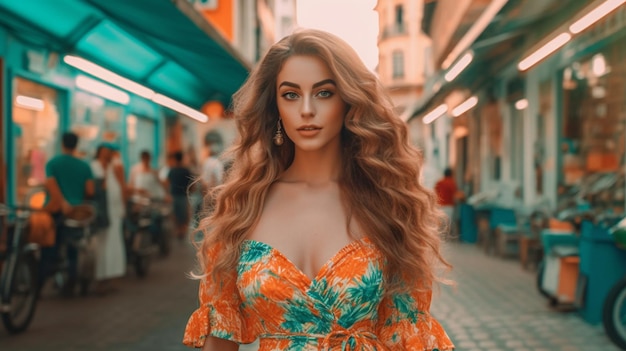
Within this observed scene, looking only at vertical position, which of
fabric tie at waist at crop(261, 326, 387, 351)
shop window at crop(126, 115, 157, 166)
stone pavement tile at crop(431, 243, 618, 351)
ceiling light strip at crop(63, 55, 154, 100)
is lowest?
stone pavement tile at crop(431, 243, 618, 351)

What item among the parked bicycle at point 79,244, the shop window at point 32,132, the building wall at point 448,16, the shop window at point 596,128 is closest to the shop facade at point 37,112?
the shop window at point 32,132

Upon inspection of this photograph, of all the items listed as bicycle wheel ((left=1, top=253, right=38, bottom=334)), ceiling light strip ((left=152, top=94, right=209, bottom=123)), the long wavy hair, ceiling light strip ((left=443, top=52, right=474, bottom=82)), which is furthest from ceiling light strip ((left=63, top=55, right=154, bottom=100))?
the long wavy hair

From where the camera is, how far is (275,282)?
7.37 feet

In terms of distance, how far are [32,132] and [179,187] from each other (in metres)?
3.96

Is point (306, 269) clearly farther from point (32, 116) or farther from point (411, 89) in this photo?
point (411, 89)

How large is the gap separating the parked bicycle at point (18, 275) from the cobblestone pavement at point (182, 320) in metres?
0.16

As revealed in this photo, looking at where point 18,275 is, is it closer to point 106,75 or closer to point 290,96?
point 106,75

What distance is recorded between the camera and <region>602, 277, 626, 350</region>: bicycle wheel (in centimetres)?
684

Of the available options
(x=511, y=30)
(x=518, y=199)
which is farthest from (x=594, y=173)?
(x=518, y=199)

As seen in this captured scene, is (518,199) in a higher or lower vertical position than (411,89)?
lower

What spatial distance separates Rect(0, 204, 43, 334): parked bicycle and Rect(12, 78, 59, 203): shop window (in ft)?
8.94

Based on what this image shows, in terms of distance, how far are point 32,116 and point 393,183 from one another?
1021 centimetres

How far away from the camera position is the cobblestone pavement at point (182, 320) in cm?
704

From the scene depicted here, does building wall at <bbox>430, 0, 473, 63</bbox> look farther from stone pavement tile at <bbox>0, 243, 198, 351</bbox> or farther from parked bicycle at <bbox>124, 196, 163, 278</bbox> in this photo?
stone pavement tile at <bbox>0, 243, 198, 351</bbox>
